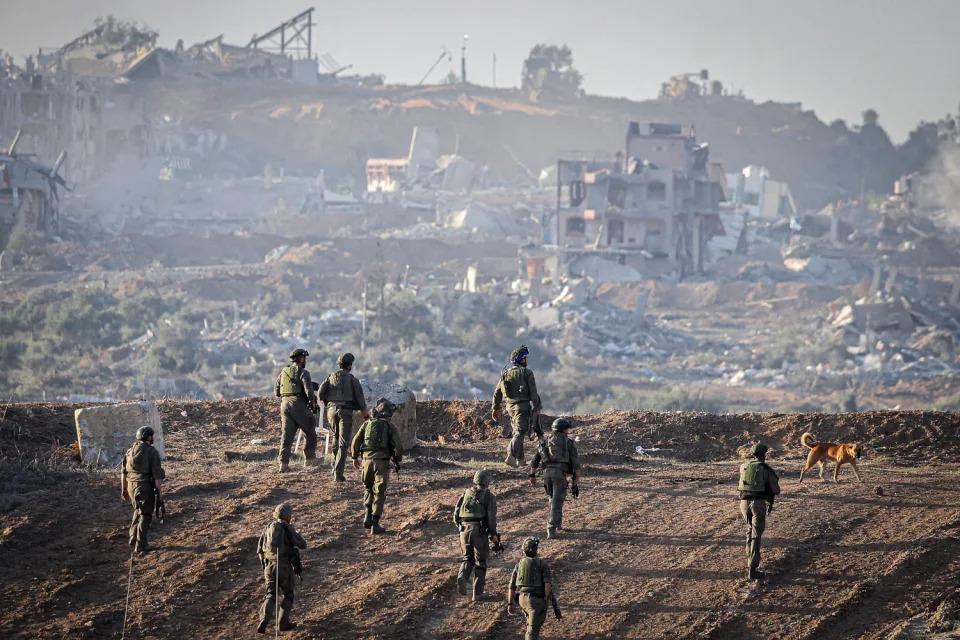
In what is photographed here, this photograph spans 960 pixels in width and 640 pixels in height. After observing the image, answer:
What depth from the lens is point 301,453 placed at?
13.6 meters

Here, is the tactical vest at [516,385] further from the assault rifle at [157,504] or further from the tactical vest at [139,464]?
the tactical vest at [139,464]

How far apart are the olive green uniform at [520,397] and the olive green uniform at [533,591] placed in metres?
3.67

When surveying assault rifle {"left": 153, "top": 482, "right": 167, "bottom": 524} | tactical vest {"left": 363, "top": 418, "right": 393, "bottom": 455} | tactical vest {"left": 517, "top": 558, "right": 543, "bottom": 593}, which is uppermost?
tactical vest {"left": 363, "top": 418, "right": 393, "bottom": 455}

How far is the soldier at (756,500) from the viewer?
31.4 feet

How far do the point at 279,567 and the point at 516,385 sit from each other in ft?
13.6

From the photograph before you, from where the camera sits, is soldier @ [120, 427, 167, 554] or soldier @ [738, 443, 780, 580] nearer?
soldier @ [738, 443, 780, 580]

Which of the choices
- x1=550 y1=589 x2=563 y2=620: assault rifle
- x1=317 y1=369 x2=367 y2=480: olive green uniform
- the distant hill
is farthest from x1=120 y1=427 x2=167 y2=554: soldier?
the distant hill

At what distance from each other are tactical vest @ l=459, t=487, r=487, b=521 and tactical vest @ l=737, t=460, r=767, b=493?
2079 millimetres

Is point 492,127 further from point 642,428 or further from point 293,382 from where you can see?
point 293,382

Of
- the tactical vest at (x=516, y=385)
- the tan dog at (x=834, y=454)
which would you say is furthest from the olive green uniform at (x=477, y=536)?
the tan dog at (x=834, y=454)

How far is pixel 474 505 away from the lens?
30.7ft

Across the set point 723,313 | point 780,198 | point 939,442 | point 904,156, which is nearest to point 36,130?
point 723,313

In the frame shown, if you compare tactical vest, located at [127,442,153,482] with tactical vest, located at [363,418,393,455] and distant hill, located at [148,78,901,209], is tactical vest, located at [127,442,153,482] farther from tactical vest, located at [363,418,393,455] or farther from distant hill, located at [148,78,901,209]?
distant hill, located at [148,78,901,209]

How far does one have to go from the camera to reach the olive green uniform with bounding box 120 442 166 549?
992 centimetres
